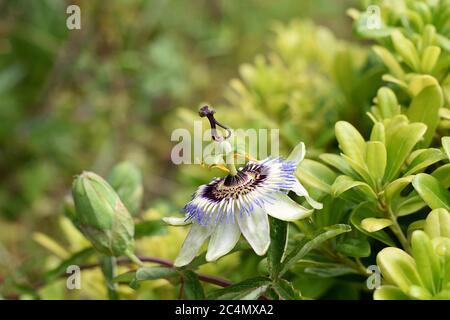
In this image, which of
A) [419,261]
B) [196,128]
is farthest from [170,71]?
[419,261]

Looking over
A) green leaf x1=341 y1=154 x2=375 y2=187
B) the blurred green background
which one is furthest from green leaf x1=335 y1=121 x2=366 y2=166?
the blurred green background

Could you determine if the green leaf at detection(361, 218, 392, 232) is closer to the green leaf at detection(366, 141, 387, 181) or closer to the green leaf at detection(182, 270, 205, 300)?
the green leaf at detection(366, 141, 387, 181)

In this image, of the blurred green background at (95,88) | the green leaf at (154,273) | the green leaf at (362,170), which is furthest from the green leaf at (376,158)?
the blurred green background at (95,88)

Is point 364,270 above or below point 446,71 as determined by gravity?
below

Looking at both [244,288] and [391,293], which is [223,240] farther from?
[391,293]

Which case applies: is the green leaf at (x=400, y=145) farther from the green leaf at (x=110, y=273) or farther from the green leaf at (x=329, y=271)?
the green leaf at (x=110, y=273)

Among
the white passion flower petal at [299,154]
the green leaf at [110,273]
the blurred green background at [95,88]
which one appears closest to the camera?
the white passion flower petal at [299,154]
